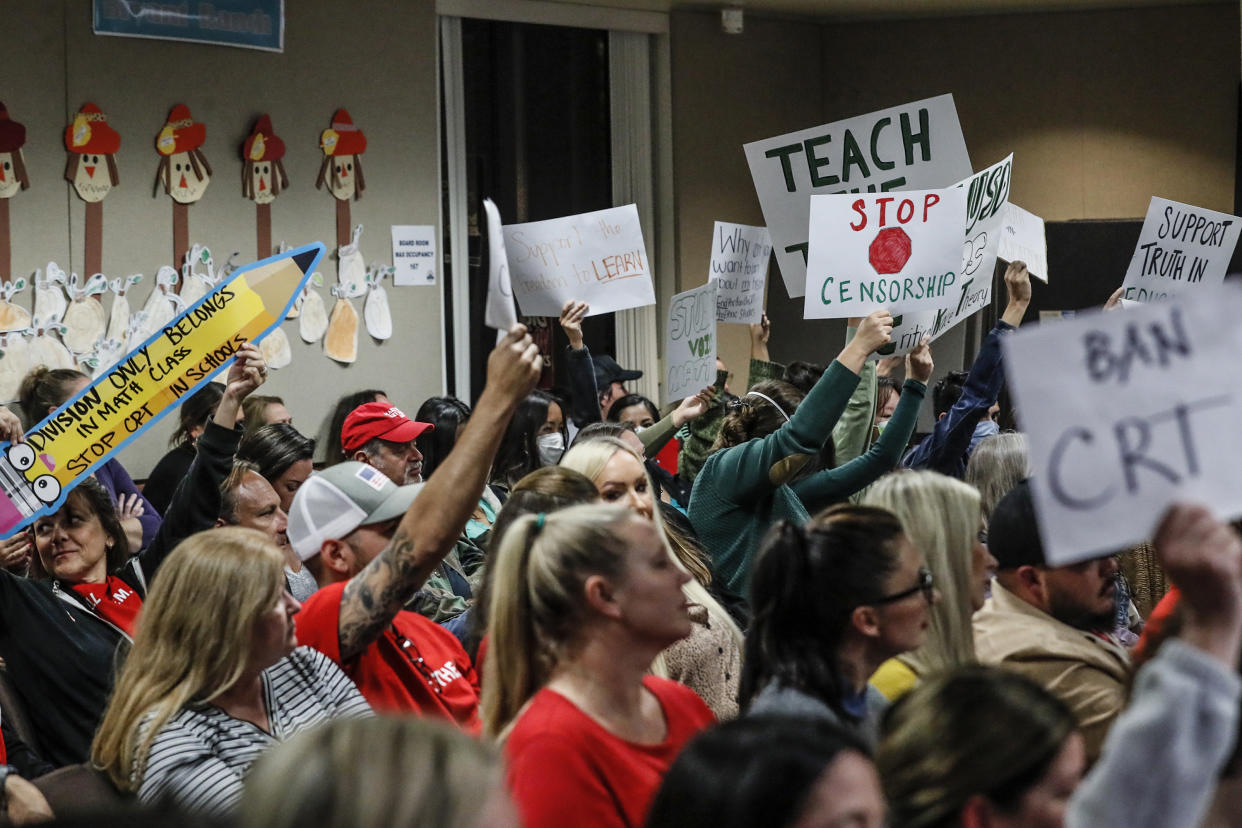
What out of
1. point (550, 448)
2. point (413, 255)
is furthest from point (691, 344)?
point (413, 255)

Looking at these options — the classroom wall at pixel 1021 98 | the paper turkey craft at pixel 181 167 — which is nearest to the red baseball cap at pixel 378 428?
the paper turkey craft at pixel 181 167

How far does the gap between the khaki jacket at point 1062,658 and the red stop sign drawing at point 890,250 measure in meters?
2.27

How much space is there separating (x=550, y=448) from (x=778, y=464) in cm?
212

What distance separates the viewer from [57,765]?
10.2 ft

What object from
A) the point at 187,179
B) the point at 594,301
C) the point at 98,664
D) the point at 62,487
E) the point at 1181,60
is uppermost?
the point at 1181,60

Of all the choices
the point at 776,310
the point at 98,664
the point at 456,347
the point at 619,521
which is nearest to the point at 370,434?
the point at 98,664

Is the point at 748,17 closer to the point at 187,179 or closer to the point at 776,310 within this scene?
the point at 776,310

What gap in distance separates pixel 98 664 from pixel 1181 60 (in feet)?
27.5

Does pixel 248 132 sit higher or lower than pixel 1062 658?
higher

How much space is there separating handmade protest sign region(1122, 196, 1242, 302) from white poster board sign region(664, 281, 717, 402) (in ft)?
5.44

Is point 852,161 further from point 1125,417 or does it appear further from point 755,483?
point 1125,417

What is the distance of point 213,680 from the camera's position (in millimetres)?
2432

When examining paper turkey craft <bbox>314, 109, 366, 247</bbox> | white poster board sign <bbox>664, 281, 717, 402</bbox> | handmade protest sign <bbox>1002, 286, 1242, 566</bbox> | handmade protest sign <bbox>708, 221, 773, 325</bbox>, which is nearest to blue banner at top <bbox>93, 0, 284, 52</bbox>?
paper turkey craft <bbox>314, 109, 366, 247</bbox>

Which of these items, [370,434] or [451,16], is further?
[451,16]
